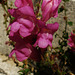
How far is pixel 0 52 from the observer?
3.88 feet

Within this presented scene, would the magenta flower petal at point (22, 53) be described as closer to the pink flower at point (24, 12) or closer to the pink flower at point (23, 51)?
the pink flower at point (23, 51)

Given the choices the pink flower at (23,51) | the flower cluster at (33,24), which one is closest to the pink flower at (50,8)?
the flower cluster at (33,24)

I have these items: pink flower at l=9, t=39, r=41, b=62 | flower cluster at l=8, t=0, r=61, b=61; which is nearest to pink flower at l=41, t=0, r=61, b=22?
flower cluster at l=8, t=0, r=61, b=61

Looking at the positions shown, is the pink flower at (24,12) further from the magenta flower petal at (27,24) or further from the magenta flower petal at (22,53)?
the magenta flower petal at (22,53)

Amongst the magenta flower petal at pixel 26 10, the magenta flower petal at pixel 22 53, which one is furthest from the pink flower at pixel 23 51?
the magenta flower petal at pixel 26 10

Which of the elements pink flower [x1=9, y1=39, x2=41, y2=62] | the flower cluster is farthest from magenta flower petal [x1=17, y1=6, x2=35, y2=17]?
pink flower [x1=9, y1=39, x2=41, y2=62]

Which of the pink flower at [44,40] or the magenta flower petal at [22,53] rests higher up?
the pink flower at [44,40]

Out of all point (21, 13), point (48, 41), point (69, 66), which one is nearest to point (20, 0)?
point (21, 13)

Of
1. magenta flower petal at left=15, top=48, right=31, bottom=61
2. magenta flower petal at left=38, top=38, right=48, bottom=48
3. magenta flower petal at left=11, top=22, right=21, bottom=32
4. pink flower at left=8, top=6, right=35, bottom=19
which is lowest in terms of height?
magenta flower petal at left=15, top=48, right=31, bottom=61

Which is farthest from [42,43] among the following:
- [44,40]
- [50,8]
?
[50,8]

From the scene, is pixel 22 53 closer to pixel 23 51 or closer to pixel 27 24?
pixel 23 51

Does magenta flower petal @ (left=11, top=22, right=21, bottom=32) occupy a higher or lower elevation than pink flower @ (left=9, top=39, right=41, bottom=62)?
higher

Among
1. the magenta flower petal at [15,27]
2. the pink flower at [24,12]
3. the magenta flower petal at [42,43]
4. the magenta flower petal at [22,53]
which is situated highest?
the pink flower at [24,12]

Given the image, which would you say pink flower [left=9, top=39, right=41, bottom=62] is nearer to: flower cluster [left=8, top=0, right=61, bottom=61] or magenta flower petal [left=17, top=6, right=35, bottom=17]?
flower cluster [left=8, top=0, right=61, bottom=61]
